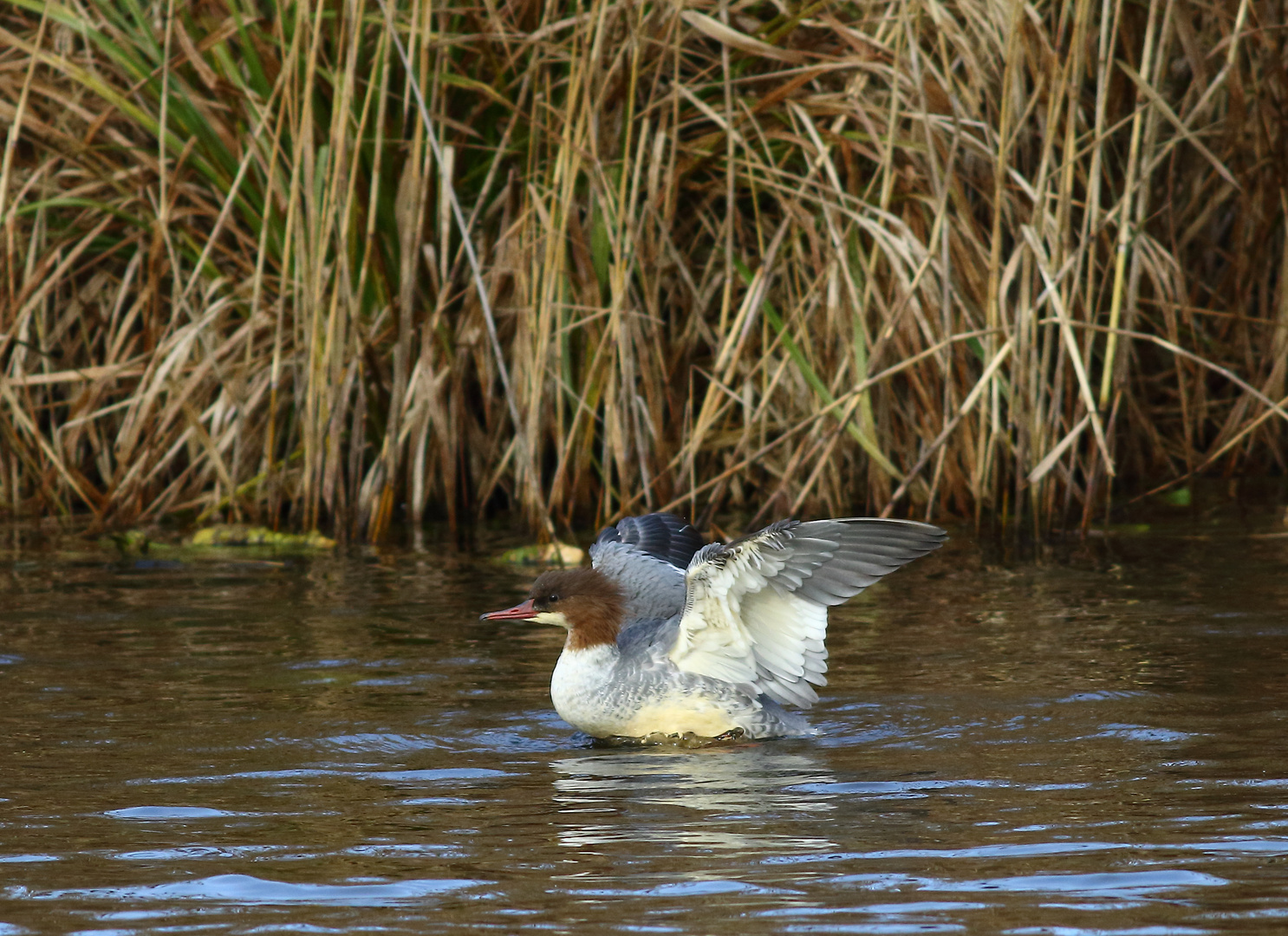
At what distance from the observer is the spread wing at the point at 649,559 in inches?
215

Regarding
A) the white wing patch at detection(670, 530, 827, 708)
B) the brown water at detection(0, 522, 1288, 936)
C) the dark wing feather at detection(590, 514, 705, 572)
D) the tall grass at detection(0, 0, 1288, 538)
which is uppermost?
the tall grass at detection(0, 0, 1288, 538)

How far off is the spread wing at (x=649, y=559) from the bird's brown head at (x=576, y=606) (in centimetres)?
16

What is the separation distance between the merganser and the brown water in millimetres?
139

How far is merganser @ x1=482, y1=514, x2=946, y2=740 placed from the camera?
453cm

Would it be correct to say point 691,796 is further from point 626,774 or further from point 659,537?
point 659,537

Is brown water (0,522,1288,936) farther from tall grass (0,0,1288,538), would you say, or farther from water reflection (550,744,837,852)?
tall grass (0,0,1288,538)

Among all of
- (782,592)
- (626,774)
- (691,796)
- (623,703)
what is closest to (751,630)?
(782,592)

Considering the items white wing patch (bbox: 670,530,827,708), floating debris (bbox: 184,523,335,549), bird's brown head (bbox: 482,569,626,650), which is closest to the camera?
white wing patch (bbox: 670,530,827,708)

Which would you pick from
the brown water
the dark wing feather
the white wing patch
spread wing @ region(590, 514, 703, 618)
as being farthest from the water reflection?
the dark wing feather

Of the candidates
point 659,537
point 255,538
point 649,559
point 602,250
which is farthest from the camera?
point 602,250

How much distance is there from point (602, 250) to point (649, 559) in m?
2.41

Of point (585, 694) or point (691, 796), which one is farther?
point (585, 694)

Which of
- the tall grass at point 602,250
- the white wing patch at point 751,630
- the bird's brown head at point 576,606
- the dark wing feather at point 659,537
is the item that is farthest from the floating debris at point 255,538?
the white wing patch at point 751,630

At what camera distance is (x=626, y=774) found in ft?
13.8
